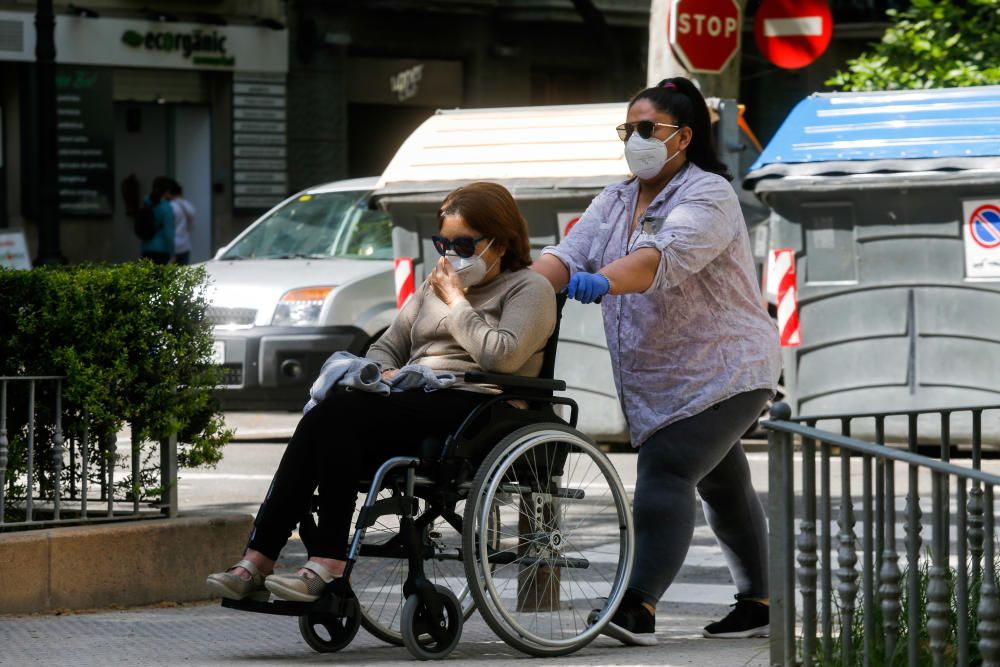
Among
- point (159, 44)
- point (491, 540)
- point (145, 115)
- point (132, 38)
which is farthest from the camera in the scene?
point (145, 115)

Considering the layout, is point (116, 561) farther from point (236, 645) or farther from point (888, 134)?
point (888, 134)

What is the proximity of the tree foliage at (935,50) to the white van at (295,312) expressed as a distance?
4.58 m

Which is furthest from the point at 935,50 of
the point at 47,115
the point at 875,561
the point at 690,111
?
the point at 875,561

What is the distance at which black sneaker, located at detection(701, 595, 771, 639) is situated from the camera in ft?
18.3

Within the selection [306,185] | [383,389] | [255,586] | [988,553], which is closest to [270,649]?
[255,586]

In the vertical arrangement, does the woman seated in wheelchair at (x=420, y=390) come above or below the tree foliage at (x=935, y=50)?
below

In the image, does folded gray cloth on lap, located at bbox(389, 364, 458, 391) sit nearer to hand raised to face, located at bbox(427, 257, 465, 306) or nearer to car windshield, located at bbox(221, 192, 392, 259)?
hand raised to face, located at bbox(427, 257, 465, 306)

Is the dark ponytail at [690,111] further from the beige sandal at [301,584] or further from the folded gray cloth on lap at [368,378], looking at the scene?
the beige sandal at [301,584]

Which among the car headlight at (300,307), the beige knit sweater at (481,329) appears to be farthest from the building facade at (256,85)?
the beige knit sweater at (481,329)

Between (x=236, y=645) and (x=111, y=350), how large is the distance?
4.13 ft

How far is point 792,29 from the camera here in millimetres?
12500

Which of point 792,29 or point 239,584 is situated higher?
point 792,29

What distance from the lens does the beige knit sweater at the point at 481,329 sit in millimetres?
5148

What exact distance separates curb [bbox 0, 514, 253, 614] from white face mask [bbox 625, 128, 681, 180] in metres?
2.09
